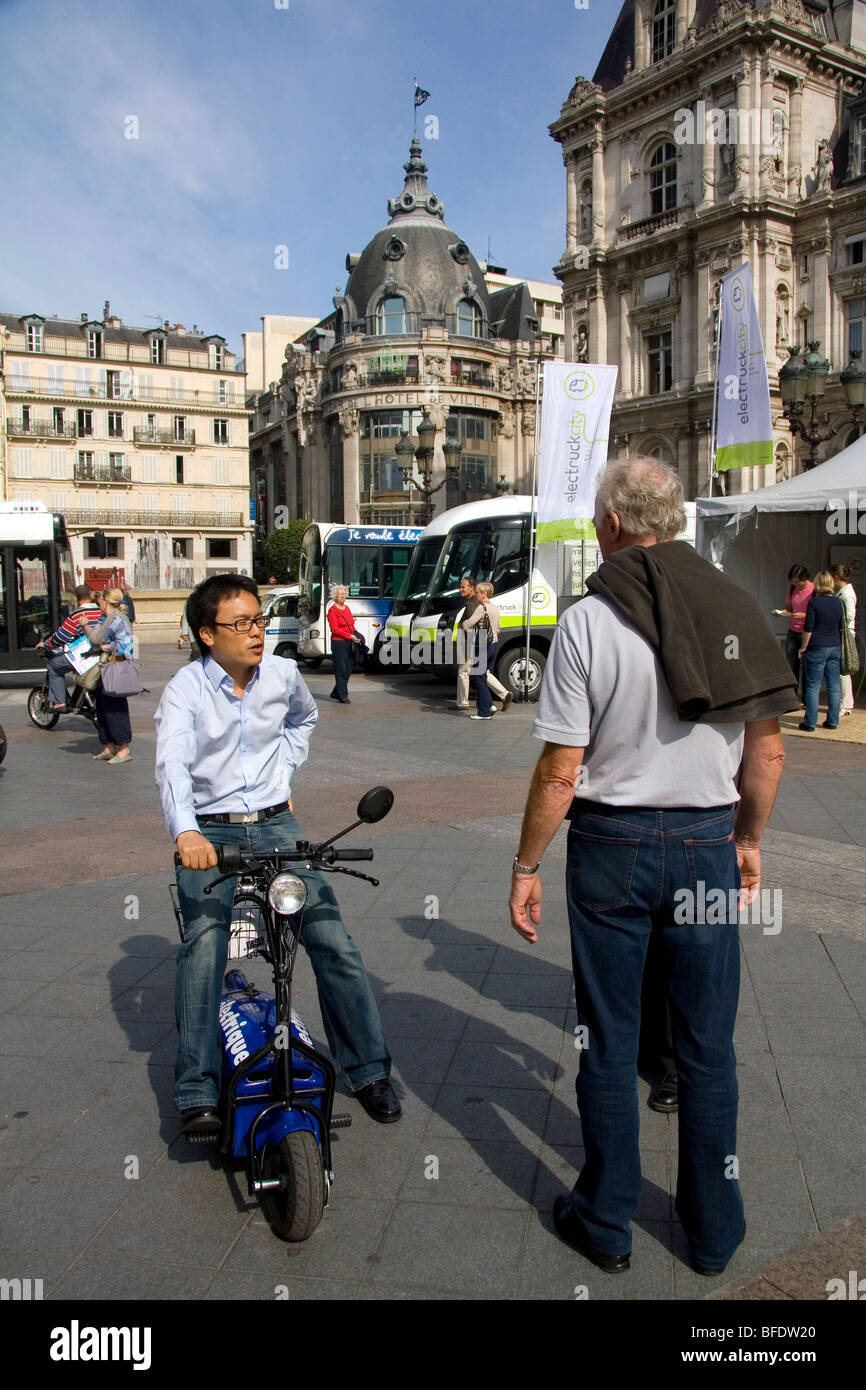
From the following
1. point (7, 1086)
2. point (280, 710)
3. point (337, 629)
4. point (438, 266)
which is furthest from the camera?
point (438, 266)

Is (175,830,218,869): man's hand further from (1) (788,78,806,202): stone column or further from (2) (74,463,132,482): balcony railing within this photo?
(2) (74,463,132,482): balcony railing

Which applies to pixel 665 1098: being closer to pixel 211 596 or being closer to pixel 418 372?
pixel 211 596

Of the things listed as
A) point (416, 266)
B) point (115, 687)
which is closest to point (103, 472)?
point (416, 266)

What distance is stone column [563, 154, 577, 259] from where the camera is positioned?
134 ft

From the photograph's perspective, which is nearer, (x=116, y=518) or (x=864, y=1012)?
(x=864, y=1012)

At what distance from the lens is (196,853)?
9.75 feet

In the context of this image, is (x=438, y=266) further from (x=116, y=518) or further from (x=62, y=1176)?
(x=62, y=1176)

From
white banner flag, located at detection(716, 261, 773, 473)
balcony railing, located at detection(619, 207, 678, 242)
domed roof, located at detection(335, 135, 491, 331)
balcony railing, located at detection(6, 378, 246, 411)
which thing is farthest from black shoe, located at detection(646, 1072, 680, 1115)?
domed roof, located at detection(335, 135, 491, 331)

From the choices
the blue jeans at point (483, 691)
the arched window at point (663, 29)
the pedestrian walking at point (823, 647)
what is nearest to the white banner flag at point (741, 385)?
the pedestrian walking at point (823, 647)

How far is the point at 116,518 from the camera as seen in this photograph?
6588cm

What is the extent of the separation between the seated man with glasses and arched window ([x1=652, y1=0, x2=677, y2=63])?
40924mm

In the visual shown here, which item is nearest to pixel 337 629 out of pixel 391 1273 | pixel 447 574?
pixel 447 574

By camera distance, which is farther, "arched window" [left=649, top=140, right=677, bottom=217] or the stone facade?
the stone facade
